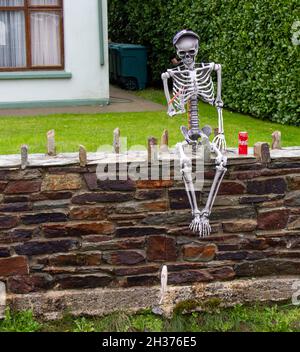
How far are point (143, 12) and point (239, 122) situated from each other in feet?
19.2

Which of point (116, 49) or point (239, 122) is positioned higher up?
point (116, 49)

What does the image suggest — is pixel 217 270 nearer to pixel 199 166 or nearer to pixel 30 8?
pixel 199 166

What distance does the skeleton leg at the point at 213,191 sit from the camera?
18.2ft

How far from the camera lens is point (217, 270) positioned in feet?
19.3

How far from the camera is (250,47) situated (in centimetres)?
1199

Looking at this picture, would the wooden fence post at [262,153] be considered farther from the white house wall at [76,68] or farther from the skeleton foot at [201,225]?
the white house wall at [76,68]

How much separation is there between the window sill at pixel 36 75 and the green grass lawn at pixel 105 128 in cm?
104

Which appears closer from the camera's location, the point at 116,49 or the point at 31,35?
the point at 31,35

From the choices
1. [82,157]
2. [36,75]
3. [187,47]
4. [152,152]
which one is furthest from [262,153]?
[36,75]

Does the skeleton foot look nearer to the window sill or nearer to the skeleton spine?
the skeleton spine

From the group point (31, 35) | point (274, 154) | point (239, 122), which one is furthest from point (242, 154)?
point (31, 35)

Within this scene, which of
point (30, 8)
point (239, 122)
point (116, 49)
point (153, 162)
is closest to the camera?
point (153, 162)

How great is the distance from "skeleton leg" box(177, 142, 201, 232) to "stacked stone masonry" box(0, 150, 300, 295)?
0.10m

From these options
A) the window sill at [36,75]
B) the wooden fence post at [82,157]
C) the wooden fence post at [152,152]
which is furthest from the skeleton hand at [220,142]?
the window sill at [36,75]
